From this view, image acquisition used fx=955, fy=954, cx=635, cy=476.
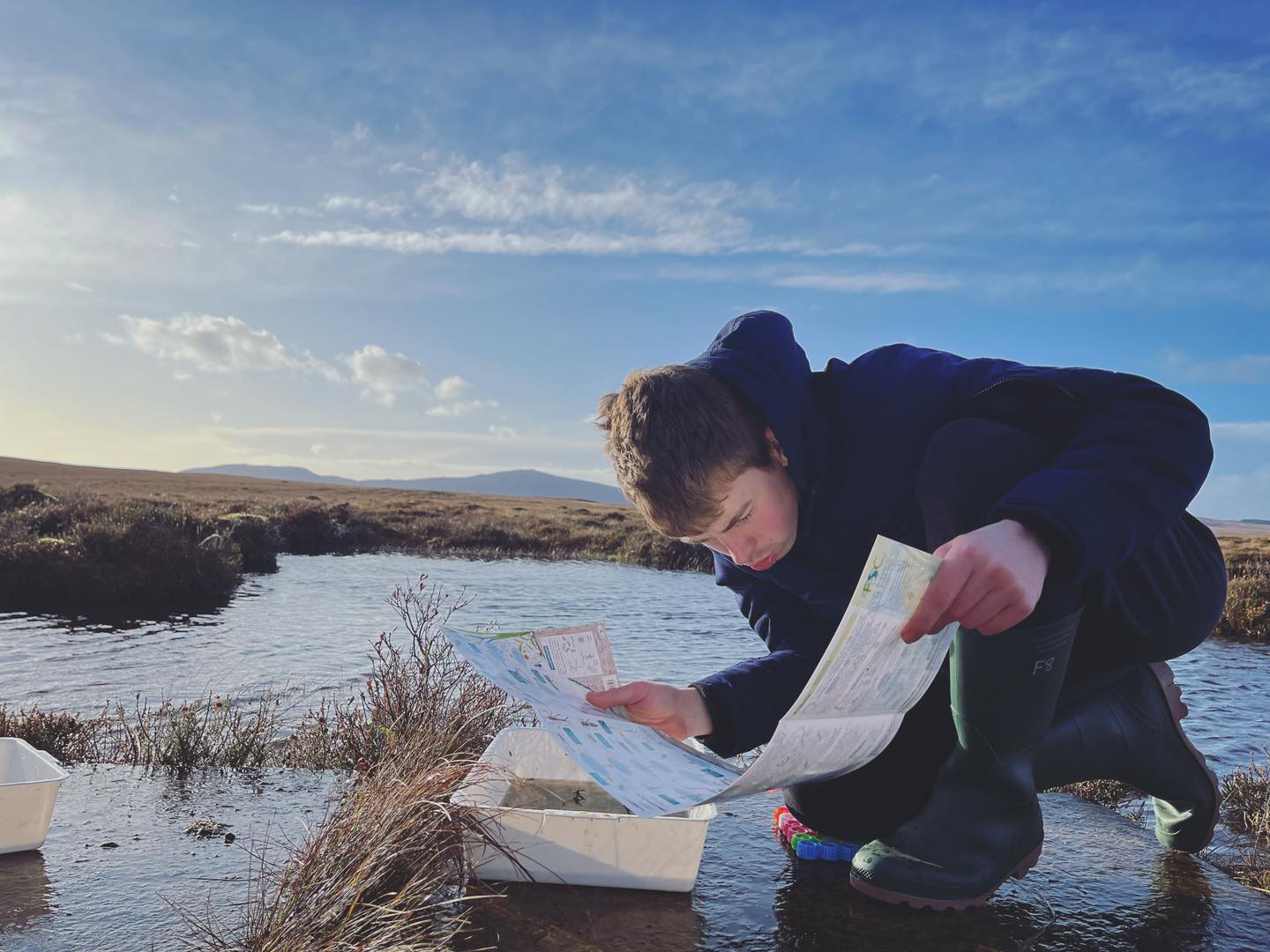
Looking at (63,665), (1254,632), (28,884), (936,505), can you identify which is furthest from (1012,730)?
(1254,632)

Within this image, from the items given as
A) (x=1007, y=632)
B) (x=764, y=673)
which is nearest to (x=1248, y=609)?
(x=764, y=673)

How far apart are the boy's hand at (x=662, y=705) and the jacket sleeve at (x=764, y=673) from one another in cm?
4

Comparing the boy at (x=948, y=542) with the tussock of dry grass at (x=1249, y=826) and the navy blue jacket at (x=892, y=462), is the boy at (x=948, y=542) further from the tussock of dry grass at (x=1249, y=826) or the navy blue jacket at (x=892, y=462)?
the tussock of dry grass at (x=1249, y=826)

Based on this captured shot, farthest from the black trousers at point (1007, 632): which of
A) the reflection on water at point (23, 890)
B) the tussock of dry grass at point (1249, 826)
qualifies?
the reflection on water at point (23, 890)

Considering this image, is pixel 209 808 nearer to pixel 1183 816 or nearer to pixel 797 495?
pixel 797 495

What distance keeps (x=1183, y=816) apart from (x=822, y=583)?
4.07 ft

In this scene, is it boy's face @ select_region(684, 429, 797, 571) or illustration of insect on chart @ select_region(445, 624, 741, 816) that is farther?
boy's face @ select_region(684, 429, 797, 571)

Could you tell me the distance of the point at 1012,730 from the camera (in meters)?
2.14

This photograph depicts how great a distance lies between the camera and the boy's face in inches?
89.5

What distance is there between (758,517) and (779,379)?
0.34 metres

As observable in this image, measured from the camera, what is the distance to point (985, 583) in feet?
4.97

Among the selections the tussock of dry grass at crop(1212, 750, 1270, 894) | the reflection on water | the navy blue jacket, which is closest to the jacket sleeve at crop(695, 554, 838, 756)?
the navy blue jacket

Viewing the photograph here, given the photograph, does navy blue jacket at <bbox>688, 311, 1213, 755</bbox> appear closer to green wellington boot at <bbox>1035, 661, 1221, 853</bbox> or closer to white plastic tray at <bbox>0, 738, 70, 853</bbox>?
green wellington boot at <bbox>1035, 661, 1221, 853</bbox>

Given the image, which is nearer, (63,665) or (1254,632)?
(63,665)
